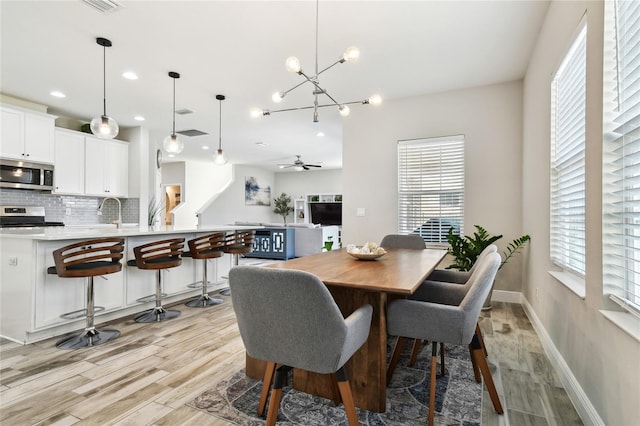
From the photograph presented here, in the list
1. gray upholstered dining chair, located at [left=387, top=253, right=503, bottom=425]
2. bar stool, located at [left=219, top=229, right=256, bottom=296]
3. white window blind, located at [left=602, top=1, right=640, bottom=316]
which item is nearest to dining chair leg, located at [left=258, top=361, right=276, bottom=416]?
gray upholstered dining chair, located at [left=387, top=253, right=503, bottom=425]

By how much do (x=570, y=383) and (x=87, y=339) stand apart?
356 cm

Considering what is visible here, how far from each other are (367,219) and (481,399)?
3.08 meters

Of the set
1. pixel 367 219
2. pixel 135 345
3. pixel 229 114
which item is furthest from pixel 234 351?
pixel 229 114

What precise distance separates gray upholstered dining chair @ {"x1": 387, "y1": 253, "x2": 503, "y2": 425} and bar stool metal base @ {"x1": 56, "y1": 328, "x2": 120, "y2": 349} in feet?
8.19

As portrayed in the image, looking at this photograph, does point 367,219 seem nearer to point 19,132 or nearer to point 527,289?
point 527,289

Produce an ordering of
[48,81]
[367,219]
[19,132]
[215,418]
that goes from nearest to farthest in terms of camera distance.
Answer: [215,418]
[48,81]
[19,132]
[367,219]

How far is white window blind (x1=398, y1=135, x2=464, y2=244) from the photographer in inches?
170

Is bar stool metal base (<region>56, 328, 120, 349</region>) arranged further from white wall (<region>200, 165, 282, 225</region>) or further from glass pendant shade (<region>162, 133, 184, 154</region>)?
white wall (<region>200, 165, 282, 225</region>)

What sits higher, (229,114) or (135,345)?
(229,114)

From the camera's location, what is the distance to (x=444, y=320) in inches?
Result: 63.3

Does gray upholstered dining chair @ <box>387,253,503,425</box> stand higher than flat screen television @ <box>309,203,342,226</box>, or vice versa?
flat screen television @ <box>309,203,342,226</box>

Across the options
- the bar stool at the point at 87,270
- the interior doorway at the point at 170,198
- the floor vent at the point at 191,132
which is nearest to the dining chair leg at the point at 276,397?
the bar stool at the point at 87,270

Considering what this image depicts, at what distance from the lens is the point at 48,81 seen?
400cm

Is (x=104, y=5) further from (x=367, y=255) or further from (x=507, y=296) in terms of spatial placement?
(x=507, y=296)
